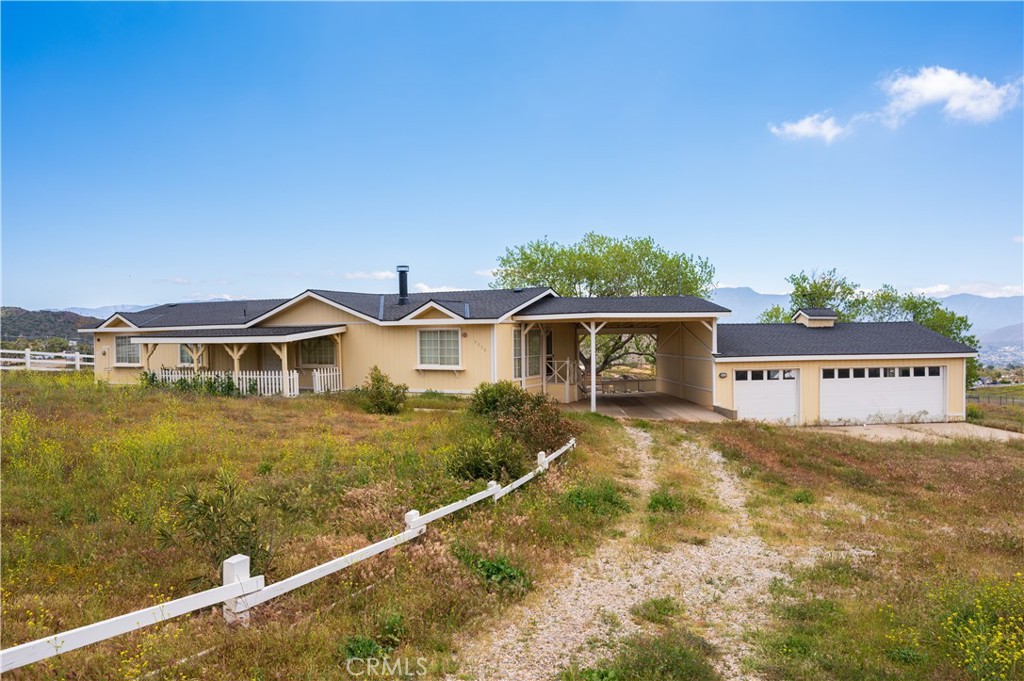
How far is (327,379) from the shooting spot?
65.2ft

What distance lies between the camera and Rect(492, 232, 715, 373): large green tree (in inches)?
1264

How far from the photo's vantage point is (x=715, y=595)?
5.95 meters

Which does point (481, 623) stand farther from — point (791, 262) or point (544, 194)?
point (791, 262)

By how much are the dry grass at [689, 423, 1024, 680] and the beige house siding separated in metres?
4.03

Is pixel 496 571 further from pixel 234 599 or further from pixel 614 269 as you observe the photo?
pixel 614 269

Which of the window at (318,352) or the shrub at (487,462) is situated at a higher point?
the window at (318,352)

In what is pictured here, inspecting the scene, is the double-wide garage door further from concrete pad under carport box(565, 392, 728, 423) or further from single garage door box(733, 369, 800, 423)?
concrete pad under carport box(565, 392, 728, 423)

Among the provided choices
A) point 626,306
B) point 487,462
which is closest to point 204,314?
point 626,306

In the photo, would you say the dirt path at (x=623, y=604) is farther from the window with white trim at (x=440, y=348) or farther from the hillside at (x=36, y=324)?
the hillside at (x=36, y=324)

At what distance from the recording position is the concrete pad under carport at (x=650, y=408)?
18234 millimetres

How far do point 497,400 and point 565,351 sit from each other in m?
8.49

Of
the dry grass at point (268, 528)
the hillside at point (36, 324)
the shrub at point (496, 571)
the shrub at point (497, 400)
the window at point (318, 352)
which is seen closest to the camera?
the dry grass at point (268, 528)

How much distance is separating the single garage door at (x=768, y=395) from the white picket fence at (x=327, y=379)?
14.4 metres

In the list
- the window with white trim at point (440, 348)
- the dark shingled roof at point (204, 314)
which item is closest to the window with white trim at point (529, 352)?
the window with white trim at point (440, 348)
